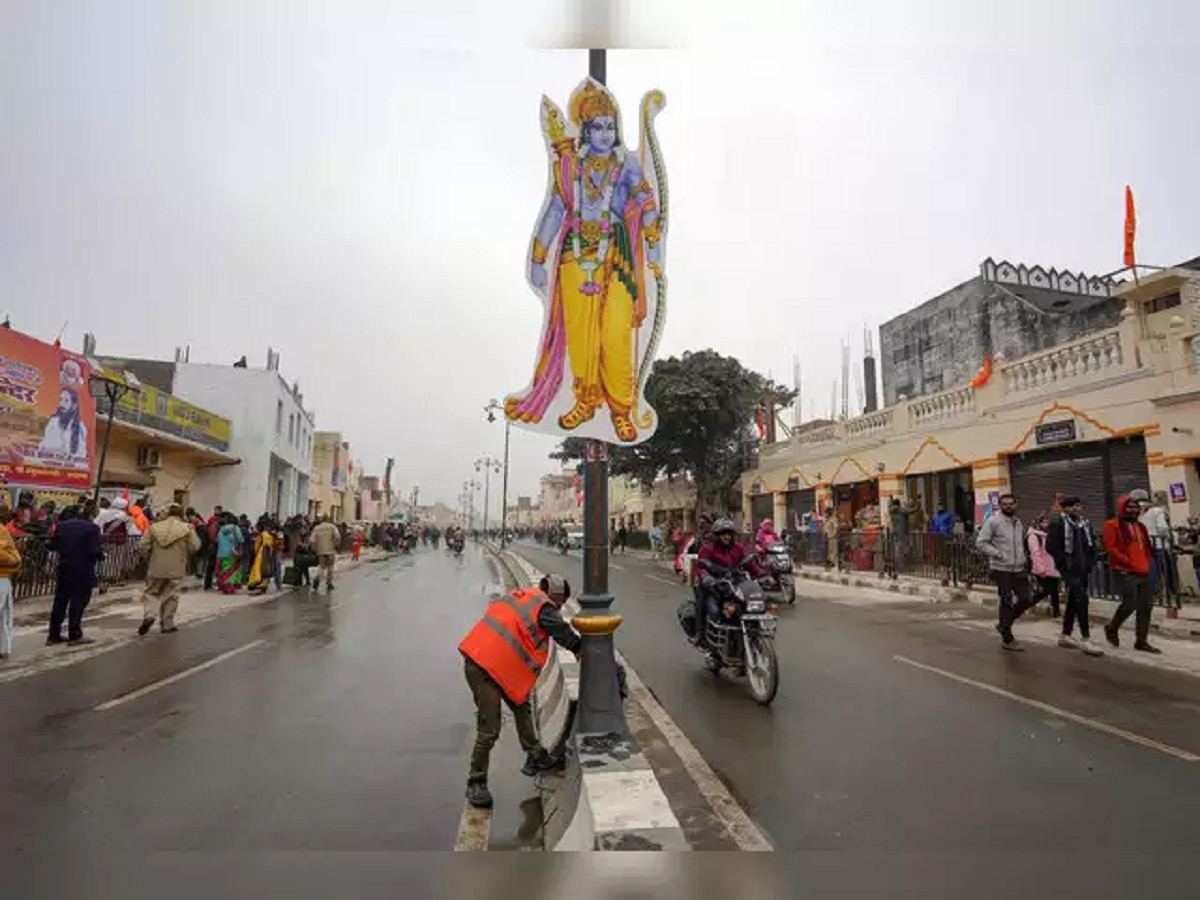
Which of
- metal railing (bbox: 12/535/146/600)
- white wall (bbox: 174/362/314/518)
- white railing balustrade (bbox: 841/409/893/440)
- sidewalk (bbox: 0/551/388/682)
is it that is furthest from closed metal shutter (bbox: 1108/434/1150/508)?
white wall (bbox: 174/362/314/518)

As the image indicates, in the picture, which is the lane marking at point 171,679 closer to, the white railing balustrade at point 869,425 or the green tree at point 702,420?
the white railing balustrade at point 869,425

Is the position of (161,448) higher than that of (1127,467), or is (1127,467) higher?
(161,448)

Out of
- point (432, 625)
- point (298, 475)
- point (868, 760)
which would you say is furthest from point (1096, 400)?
point (298, 475)

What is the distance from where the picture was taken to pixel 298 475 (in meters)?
36.9

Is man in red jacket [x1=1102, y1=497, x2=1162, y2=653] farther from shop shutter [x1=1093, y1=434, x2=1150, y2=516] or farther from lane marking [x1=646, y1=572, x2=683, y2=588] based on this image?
lane marking [x1=646, y1=572, x2=683, y2=588]

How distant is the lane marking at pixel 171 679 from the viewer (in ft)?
19.0

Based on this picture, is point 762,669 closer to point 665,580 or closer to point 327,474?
point 665,580

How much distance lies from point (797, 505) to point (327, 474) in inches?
1367

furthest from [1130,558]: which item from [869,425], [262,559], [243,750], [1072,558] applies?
[262,559]

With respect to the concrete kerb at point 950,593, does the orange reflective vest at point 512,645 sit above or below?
above

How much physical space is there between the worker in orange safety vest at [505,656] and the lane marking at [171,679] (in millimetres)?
3913

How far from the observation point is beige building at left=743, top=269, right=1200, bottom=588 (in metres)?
12.0

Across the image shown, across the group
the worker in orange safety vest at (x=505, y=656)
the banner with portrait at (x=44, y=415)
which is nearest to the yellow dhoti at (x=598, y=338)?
the worker in orange safety vest at (x=505, y=656)

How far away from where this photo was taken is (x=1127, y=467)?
1319 centimetres
